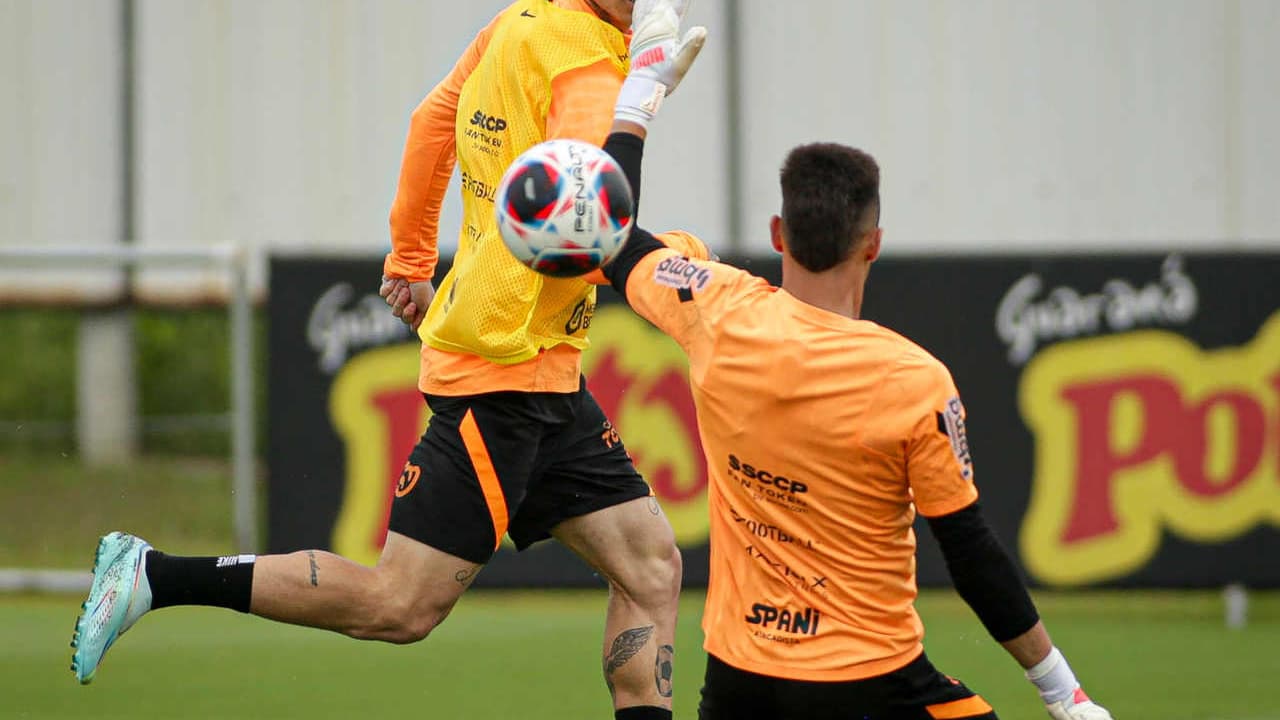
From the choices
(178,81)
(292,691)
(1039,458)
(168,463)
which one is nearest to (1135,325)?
(1039,458)

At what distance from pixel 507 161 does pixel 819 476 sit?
1.58 metres

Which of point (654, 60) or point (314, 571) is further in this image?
point (314, 571)

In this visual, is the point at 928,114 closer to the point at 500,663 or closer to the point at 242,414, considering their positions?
the point at 242,414

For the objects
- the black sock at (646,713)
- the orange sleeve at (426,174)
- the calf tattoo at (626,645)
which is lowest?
the black sock at (646,713)

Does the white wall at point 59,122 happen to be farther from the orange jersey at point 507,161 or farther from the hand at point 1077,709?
Answer: the hand at point 1077,709

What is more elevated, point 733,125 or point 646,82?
point 733,125

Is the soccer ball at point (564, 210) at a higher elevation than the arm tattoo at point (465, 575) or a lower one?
higher

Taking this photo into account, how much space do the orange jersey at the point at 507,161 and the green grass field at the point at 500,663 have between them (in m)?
2.17

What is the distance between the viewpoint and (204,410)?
16.5m

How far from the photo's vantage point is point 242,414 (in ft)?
33.5

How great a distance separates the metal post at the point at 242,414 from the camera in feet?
33.1

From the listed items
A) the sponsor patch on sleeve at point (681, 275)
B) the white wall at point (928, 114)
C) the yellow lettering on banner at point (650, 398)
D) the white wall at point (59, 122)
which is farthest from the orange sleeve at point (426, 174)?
the white wall at point (59, 122)

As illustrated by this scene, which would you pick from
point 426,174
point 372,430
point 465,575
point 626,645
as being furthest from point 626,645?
point 372,430

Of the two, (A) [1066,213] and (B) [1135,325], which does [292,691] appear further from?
(A) [1066,213]
